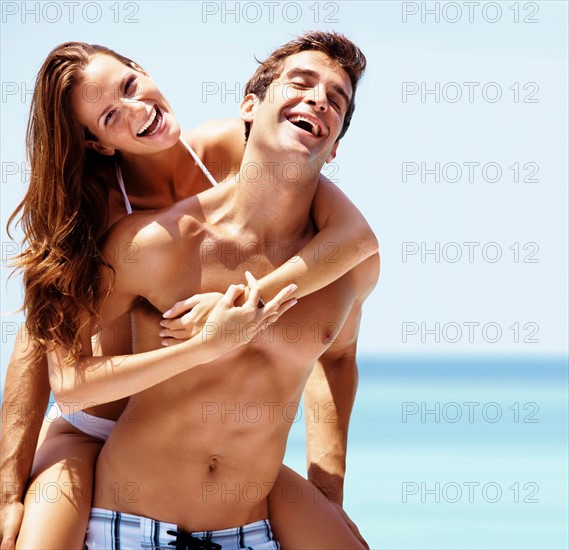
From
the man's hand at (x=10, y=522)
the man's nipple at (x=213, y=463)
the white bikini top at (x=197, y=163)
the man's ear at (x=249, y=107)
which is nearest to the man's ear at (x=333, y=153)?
the man's ear at (x=249, y=107)

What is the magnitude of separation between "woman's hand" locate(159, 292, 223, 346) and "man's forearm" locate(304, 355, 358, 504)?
75 cm

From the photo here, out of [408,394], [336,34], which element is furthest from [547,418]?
[336,34]

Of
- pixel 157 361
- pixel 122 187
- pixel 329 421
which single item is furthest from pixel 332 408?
pixel 122 187

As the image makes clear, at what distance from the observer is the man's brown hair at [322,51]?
297 cm

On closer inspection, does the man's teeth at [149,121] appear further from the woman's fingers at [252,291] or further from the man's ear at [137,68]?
the woman's fingers at [252,291]

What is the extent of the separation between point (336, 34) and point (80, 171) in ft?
2.83

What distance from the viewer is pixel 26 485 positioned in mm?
2861

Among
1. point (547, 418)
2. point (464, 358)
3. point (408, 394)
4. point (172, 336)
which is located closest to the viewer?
point (172, 336)

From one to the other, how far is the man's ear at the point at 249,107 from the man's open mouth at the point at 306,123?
0.76ft

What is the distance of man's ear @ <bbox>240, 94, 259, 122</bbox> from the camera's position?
120 inches

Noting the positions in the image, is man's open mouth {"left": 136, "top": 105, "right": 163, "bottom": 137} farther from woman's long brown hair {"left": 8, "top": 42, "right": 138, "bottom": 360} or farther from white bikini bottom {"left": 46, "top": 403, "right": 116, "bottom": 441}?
white bikini bottom {"left": 46, "top": 403, "right": 116, "bottom": 441}

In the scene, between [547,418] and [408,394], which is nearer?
[547,418]

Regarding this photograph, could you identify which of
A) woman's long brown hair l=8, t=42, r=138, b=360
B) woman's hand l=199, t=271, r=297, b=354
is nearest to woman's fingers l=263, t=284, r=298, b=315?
woman's hand l=199, t=271, r=297, b=354

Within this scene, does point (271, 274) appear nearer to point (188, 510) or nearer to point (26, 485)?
point (188, 510)
